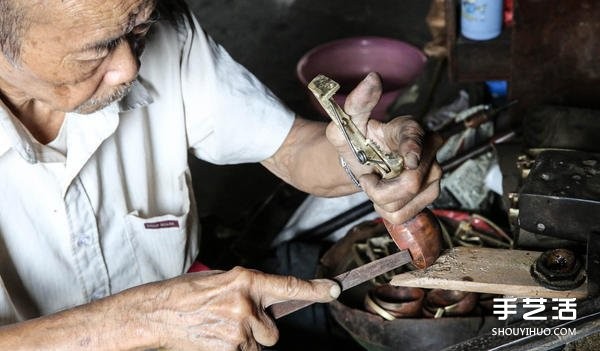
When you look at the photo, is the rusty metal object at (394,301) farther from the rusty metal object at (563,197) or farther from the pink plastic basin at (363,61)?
the pink plastic basin at (363,61)

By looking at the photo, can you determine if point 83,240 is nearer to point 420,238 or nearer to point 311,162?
point 311,162

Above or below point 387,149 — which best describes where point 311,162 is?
below

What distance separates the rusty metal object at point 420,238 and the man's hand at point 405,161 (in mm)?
22

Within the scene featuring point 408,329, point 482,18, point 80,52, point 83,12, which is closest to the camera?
A: point 83,12

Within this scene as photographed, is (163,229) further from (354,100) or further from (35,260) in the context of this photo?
(354,100)

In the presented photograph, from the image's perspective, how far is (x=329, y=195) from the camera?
2260mm

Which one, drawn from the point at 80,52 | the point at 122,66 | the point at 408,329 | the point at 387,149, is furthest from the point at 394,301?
the point at 80,52

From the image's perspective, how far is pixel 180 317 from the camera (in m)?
1.68

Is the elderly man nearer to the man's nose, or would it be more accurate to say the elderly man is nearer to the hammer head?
the man's nose

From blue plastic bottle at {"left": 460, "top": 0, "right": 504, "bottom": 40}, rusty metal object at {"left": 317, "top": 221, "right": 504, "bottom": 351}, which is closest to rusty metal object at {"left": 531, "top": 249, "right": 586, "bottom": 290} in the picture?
rusty metal object at {"left": 317, "top": 221, "right": 504, "bottom": 351}

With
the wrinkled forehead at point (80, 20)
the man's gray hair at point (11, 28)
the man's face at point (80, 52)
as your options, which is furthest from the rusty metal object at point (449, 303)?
the man's gray hair at point (11, 28)

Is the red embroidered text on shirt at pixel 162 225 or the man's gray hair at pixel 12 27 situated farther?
the red embroidered text on shirt at pixel 162 225

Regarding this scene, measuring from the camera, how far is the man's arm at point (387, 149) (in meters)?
1.68

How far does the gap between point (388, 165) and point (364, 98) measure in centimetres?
17
